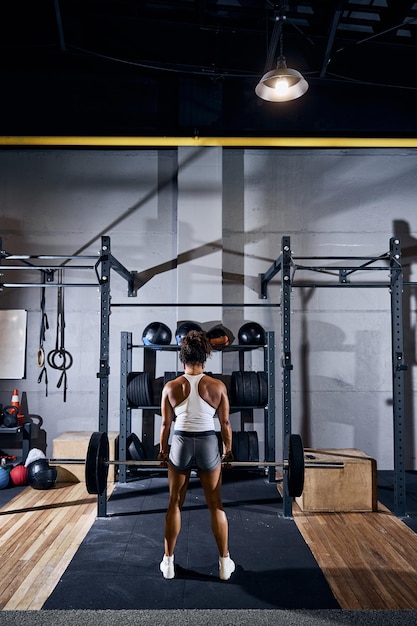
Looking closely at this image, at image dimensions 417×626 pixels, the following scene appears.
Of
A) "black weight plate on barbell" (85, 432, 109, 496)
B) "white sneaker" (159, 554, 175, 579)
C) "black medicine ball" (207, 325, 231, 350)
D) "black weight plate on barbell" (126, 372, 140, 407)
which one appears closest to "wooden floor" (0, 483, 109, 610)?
"black weight plate on barbell" (85, 432, 109, 496)

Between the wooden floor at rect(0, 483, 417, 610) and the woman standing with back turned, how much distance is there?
698mm

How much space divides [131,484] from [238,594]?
2.22m

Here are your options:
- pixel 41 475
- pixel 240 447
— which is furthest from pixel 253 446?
pixel 41 475

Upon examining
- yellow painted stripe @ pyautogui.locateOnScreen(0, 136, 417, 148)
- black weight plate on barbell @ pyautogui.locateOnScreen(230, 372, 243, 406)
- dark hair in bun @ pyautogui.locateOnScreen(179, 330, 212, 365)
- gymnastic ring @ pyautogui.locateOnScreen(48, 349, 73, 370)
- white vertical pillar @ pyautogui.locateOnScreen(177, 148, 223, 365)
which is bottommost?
black weight plate on barbell @ pyautogui.locateOnScreen(230, 372, 243, 406)

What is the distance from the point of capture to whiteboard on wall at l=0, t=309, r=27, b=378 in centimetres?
501

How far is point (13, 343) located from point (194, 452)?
11.1 ft

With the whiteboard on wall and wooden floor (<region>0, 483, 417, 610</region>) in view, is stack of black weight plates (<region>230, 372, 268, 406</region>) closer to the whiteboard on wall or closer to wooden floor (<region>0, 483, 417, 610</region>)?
wooden floor (<region>0, 483, 417, 610</region>)

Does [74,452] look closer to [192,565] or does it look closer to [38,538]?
[38,538]

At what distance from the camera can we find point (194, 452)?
2.49 m

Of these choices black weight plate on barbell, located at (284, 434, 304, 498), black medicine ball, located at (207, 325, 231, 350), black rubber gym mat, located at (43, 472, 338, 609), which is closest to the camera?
black rubber gym mat, located at (43, 472, 338, 609)

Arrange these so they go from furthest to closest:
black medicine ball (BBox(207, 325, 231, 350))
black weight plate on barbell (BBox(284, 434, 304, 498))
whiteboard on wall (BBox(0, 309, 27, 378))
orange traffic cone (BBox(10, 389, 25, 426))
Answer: whiteboard on wall (BBox(0, 309, 27, 378)), orange traffic cone (BBox(10, 389, 25, 426)), black medicine ball (BBox(207, 325, 231, 350)), black weight plate on barbell (BBox(284, 434, 304, 498))

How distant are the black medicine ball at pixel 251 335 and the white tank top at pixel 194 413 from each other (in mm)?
2116

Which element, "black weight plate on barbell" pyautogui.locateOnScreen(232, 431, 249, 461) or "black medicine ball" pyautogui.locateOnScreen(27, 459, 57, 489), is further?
"black weight plate on barbell" pyautogui.locateOnScreen(232, 431, 249, 461)
